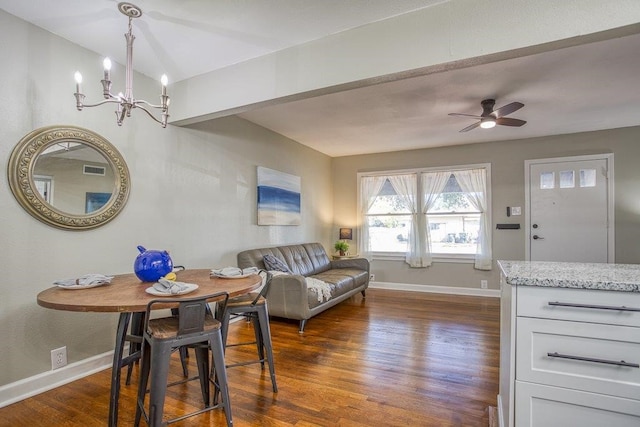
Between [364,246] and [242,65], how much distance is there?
411 cm

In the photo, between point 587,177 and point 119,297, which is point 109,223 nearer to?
point 119,297

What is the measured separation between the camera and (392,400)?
215 centimetres

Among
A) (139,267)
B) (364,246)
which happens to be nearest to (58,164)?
(139,267)

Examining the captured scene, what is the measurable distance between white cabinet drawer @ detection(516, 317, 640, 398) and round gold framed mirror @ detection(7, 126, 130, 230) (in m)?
2.86

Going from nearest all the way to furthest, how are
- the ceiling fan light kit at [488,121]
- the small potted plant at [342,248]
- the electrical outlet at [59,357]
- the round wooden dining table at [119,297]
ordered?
the round wooden dining table at [119,297] < the electrical outlet at [59,357] < the ceiling fan light kit at [488,121] < the small potted plant at [342,248]

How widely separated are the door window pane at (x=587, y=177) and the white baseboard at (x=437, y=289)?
1.99 meters

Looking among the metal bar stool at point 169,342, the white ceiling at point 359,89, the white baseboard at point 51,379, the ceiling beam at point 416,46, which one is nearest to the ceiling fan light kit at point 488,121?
the white ceiling at point 359,89

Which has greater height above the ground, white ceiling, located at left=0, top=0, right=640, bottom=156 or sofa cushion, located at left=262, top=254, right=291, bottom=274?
white ceiling, located at left=0, top=0, right=640, bottom=156

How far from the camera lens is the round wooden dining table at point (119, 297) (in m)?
1.55

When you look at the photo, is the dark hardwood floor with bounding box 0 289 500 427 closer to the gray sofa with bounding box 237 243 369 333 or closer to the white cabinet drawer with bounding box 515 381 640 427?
the gray sofa with bounding box 237 243 369 333

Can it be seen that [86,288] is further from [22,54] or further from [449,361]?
[449,361]

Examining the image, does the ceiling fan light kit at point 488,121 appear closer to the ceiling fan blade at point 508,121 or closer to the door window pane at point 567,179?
the ceiling fan blade at point 508,121

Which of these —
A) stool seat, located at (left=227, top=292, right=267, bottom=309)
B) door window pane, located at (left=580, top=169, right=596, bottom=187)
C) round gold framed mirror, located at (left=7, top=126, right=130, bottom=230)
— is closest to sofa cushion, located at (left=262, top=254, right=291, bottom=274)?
stool seat, located at (left=227, top=292, right=267, bottom=309)

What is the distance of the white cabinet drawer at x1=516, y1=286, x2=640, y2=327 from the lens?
119cm
